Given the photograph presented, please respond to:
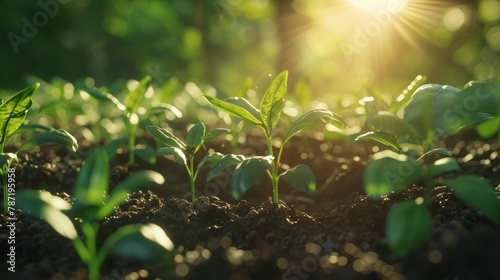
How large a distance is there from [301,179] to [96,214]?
872 mm

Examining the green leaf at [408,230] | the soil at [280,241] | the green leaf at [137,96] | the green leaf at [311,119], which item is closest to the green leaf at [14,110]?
the soil at [280,241]

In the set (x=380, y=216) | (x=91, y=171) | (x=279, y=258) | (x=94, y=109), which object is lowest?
(x=279, y=258)

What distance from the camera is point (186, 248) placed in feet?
6.46

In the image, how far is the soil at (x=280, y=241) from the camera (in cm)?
166

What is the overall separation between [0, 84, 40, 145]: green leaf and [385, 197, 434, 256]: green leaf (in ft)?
4.76

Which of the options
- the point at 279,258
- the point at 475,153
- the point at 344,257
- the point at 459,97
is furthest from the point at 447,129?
the point at 475,153

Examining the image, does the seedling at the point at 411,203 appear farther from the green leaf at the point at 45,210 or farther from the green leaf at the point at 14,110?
the green leaf at the point at 14,110

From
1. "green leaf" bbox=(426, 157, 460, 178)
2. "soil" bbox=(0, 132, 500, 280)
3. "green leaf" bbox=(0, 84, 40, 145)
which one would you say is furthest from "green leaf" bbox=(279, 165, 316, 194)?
"green leaf" bbox=(0, 84, 40, 145)

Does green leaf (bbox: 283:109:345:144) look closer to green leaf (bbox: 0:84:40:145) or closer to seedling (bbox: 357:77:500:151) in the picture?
seedling (bbox: 357:77:500:151)

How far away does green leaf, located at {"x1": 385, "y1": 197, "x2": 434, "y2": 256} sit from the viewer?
5.35ft

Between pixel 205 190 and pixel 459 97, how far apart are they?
1492mm

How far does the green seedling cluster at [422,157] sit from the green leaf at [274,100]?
0.35 metres

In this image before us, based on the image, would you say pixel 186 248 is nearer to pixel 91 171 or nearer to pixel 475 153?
pixel 91 171

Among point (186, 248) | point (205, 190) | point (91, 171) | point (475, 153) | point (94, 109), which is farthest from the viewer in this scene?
point (94, 109)
